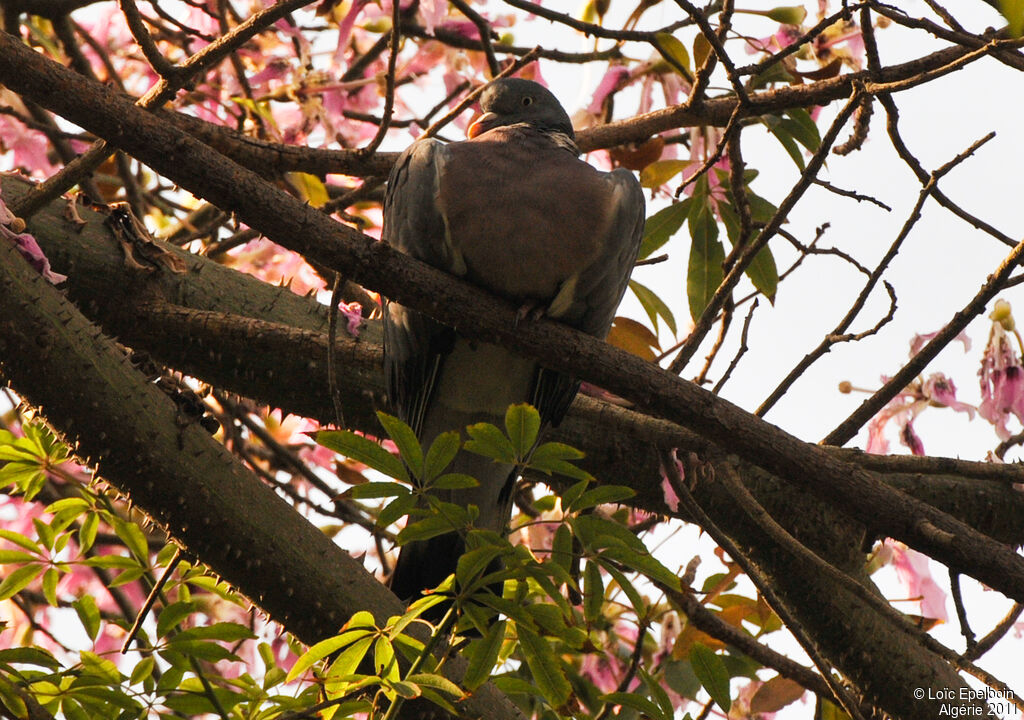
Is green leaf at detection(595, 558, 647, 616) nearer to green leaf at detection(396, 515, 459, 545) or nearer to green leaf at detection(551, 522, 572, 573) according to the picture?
green leaf at detection(551, 522, 572, 573)

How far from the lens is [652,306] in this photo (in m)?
3.30

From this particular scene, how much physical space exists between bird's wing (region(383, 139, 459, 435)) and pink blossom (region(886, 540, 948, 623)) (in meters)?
1.60

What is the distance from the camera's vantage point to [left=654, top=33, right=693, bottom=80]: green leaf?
3.13m

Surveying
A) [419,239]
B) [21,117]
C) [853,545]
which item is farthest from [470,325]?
[21,117]

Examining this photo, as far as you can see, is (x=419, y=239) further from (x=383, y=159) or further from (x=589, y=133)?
(x=589, y=133)

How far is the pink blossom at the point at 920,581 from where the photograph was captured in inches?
130

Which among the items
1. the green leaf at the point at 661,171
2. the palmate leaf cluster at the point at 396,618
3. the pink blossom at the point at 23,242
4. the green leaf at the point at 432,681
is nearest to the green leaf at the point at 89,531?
the palmate leaf cluster at the point at 396,618

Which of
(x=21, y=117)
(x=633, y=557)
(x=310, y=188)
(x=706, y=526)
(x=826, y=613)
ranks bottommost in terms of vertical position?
(x=633, y=557)

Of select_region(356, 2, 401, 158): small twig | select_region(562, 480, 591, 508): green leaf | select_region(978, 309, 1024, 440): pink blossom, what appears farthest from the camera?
select_region(978, 309, 1024, 440): pink blossom

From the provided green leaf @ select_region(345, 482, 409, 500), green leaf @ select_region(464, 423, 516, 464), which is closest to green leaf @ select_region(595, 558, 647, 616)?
green leaf @ select_region(464, 423, 516, 464)

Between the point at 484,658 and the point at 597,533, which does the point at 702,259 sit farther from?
the point at 484,658

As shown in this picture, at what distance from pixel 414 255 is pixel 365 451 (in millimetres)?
1103

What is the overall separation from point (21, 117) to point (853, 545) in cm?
297

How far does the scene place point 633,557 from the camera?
1.67 meters
